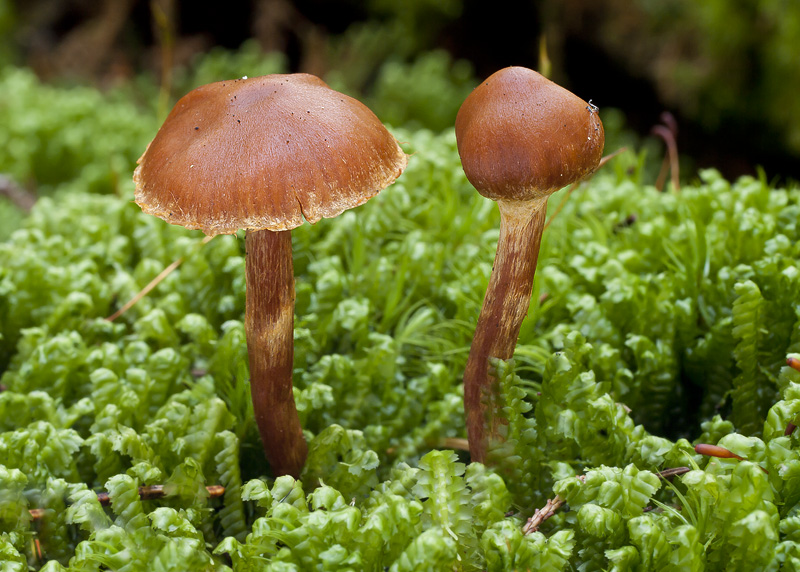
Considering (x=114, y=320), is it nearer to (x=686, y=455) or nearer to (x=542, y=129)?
(x=542, y=129)

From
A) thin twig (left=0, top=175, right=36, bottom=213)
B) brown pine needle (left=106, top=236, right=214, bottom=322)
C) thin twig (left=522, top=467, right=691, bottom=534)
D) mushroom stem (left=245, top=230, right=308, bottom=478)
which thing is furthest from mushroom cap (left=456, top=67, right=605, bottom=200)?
thin twig (left=0, top=175, right=36, bottom=213)

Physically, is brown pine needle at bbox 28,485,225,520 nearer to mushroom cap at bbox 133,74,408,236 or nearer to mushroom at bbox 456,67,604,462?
mushroom cap at bbox 133,74,408,236

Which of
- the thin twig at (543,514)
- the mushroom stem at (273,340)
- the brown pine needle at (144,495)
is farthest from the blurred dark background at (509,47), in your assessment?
the brown pine needle at (144,495)

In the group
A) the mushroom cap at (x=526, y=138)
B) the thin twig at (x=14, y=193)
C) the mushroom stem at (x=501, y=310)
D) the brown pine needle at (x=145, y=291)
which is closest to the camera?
the mushroom cap at (x=526, y=138)

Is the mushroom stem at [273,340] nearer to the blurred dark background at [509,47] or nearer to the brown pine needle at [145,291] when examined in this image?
the brown pine needle at [145,291]

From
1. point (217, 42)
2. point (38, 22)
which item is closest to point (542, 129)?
point (217, 42)

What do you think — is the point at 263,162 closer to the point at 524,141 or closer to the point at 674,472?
the point at 524,141
